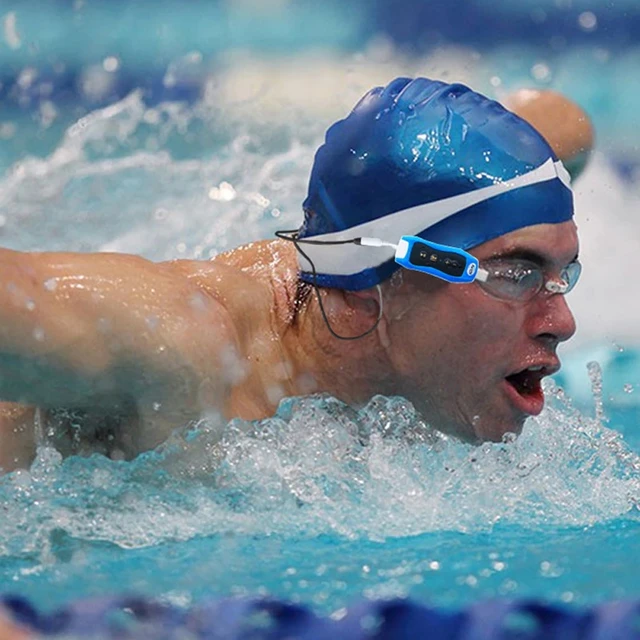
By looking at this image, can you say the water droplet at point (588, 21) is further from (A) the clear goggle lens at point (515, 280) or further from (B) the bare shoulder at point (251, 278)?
(A) the clear goggle lens at point (515, 280)

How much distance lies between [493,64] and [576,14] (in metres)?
0.33

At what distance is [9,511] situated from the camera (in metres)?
1.63

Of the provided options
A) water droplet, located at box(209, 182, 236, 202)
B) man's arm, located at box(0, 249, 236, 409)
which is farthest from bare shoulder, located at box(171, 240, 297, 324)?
water droplet, located at box(209, 182, 236, 202)

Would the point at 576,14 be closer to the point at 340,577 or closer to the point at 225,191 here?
the point at 225,191

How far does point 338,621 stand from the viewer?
51.3 inches

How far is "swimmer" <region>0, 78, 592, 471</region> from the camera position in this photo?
5.83ft

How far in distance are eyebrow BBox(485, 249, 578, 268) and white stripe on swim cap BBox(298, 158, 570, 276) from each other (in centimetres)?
9

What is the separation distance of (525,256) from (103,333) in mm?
658

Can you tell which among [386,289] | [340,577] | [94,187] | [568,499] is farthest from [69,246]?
[340,577]

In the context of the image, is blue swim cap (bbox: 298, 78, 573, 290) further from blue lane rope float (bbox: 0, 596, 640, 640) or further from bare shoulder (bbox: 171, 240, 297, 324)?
blue lane rope float (bbox: 0, 596, 640, 640)

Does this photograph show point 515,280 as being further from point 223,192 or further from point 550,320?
point 223,192

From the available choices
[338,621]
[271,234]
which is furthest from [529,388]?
[271,234]

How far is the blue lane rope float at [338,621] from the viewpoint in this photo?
1.29 meters

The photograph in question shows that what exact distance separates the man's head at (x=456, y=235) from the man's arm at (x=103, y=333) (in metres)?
0.31
